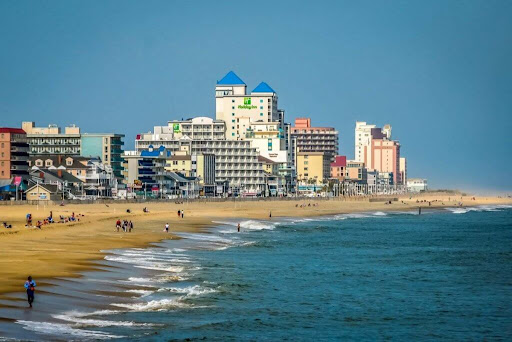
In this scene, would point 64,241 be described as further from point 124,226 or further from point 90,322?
point 90,322

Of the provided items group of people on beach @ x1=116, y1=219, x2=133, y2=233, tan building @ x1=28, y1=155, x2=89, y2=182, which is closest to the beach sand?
group of people on beach @ x1=116, y1=219, x2=133, y2=233

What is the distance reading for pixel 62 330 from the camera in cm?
3222

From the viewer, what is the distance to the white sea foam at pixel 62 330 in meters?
31.6

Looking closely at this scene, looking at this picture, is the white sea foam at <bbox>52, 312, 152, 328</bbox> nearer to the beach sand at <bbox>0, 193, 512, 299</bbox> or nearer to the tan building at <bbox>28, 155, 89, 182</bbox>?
the beach sand at <bbox>0, 193, 512, 299</bbox>

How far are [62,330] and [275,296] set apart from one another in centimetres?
1454

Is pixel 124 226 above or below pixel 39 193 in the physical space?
below

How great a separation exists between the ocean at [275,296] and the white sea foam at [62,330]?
4 centimetres

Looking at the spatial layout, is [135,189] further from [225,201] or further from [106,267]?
[106,267]

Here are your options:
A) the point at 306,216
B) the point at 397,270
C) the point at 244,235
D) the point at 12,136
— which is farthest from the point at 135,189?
the point at 397,270

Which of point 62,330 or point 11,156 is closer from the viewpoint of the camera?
point 62,330

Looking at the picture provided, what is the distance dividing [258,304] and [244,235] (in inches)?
1868

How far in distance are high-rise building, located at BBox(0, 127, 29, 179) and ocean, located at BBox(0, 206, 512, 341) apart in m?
93.6

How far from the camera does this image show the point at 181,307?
39.2 m

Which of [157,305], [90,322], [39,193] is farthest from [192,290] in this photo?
[39,193]
